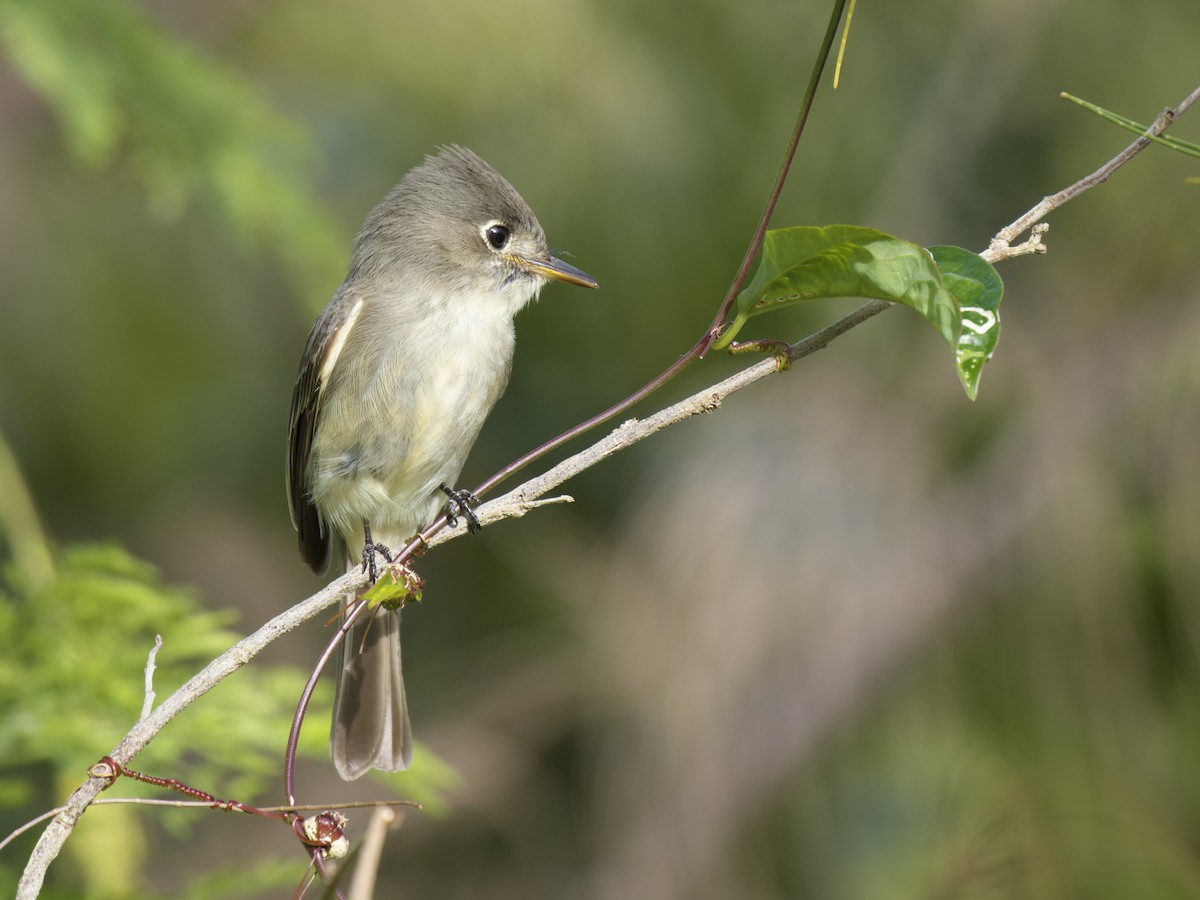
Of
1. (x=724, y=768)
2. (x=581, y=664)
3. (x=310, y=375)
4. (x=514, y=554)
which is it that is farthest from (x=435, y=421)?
(x=514, y=554)

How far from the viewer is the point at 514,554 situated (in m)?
5.80

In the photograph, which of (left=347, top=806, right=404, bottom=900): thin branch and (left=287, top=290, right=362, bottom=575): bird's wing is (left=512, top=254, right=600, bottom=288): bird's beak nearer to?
(left=287, top=290, right=362, bottom=575): bird's wing

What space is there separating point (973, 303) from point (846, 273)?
0.51ft

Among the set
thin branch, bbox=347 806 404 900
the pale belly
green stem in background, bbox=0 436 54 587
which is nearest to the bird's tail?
the pale belly

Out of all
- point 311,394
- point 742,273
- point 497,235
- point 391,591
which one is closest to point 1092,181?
point 742,273

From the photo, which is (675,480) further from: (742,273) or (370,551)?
(742,273)

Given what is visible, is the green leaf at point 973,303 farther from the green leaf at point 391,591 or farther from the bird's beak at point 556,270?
the bird's beak at point 556,270

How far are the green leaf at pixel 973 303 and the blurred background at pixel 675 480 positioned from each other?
1.59 metres

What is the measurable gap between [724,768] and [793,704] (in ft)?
0.92

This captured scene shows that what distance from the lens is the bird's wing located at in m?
3.53

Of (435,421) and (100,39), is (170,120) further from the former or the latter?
(435,421)

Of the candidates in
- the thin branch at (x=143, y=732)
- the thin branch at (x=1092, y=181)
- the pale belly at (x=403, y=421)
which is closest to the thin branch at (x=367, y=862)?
the thin branch at (x=143, y=732)

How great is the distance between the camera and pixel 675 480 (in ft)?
14.2

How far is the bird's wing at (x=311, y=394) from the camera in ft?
11.6
